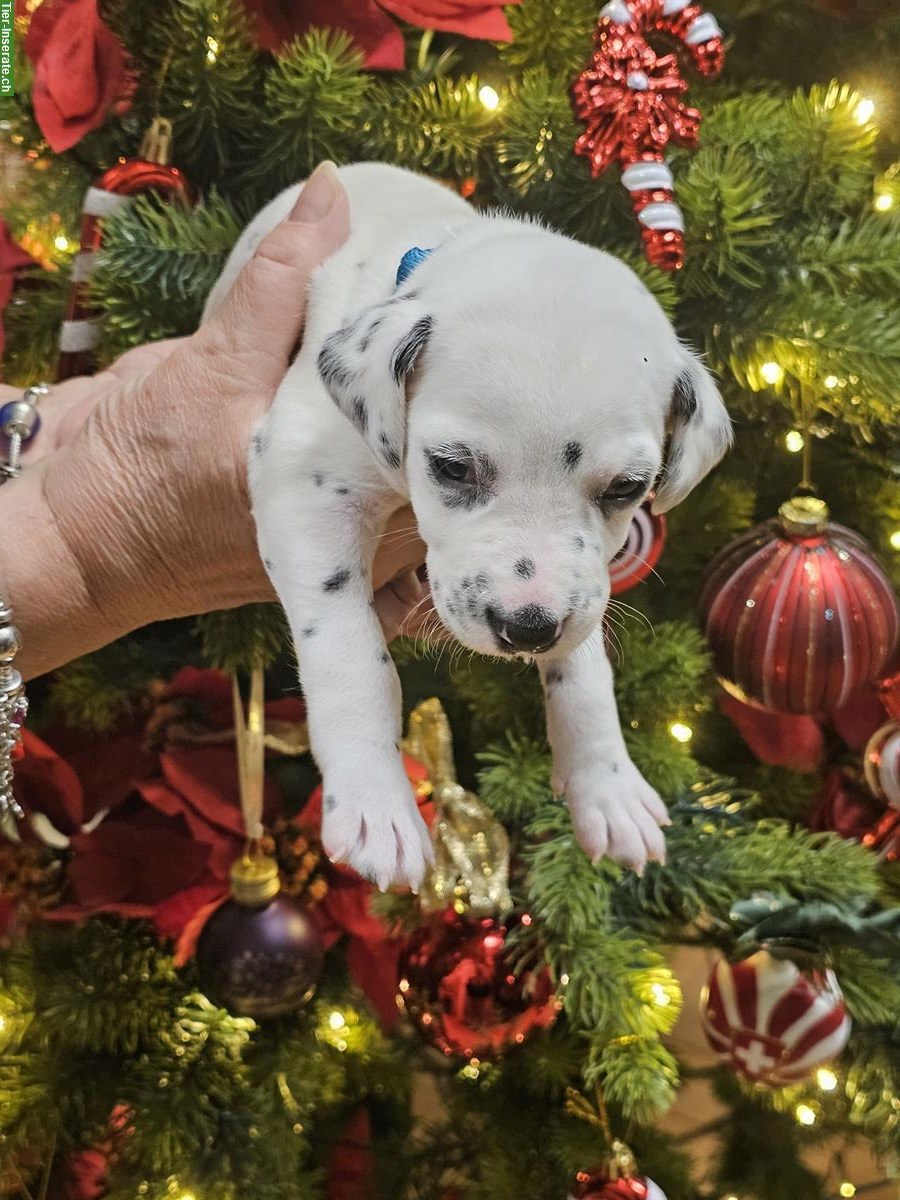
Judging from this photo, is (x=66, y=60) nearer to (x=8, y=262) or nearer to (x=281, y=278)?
(x=8, y=262)

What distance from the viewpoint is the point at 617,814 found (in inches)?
44.4

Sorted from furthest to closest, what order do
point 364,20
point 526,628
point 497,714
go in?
1. point 497,714
2. point 364,20
3. point 526,628

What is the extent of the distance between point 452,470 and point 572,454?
122mm

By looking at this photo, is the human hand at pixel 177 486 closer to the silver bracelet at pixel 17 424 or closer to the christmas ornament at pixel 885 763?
the silver bracelet at pixel 17 424

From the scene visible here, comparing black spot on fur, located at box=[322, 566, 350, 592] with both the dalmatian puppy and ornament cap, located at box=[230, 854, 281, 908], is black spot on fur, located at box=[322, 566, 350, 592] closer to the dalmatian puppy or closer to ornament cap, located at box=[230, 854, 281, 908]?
the dalmatian puppy

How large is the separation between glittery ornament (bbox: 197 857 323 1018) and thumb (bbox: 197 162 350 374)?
75 centimetres

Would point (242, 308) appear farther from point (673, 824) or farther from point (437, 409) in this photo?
point (673, 824)

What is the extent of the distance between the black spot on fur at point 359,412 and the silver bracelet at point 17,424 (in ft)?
2.04

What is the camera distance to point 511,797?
4.54 ft

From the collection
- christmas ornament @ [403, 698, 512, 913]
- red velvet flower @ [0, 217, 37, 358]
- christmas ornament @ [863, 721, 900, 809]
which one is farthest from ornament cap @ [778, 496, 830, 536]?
red velvet flower @ [0, 217, 37, 358]

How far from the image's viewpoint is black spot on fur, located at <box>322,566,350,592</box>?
1.07 m

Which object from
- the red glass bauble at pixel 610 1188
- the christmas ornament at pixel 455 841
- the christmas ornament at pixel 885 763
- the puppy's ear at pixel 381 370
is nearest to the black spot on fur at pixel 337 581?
the puppy's ear at pixel 381 370

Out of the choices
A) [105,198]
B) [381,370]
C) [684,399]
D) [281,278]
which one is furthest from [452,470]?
[105,198]

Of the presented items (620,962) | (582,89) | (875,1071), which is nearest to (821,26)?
(582,89)
